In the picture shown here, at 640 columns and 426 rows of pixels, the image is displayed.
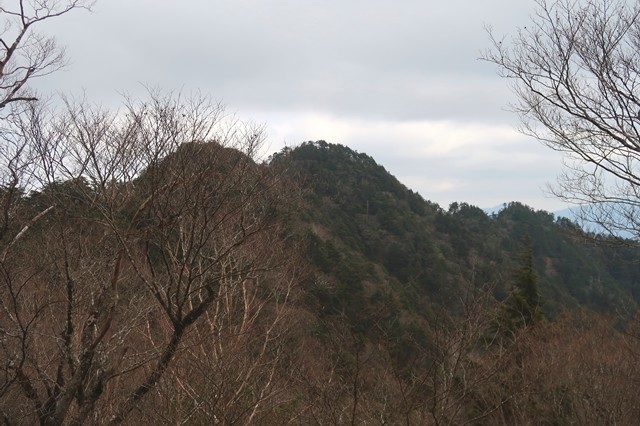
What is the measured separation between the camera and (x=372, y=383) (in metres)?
6.84

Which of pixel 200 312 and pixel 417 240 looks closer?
pixel 200 312

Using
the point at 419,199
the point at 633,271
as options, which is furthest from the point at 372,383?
the point at 633,271

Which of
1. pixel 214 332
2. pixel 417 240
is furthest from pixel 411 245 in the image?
pixel 214 332

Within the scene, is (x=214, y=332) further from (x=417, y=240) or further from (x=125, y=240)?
(x=417, y=240)

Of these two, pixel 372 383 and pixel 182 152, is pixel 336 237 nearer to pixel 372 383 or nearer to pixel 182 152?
pixel 372 383

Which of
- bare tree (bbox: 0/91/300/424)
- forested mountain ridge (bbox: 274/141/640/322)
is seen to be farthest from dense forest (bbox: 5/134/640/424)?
forested mountain ridge (bbox: 274/141/640/322)

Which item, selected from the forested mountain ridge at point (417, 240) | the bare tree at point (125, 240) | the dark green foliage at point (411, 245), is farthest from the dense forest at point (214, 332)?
the forested mountain ridge at point (417, 240)

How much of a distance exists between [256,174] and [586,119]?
3.13 m

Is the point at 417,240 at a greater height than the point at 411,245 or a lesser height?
greater

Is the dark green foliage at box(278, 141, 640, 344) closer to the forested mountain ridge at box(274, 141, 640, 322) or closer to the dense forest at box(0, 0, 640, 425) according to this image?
the forested mountain ridge at box(274, 141, 640, 322)

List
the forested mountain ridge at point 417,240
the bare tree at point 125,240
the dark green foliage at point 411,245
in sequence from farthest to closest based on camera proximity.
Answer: the forested mountain ridge at point 417,240 → the dark green foliage at point 411,245 → the bare tree at point 125,240

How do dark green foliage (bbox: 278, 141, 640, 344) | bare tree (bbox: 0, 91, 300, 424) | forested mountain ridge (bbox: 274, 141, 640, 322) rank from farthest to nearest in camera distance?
forested mountain ridge (bbox: 274, 141, 640, 322) < dark green foliage (bbox: 278, 141, 640, 344) < bare tree (bbox: 0, 91, 300, 424)

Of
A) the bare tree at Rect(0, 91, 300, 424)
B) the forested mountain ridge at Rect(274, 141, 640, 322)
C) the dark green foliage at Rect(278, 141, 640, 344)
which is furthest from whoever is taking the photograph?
the forested mountain ridge at Rect(274, 141, 640, 322)

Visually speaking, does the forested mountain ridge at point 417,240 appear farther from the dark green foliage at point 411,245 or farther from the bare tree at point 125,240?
the bare tree at point 125,240
